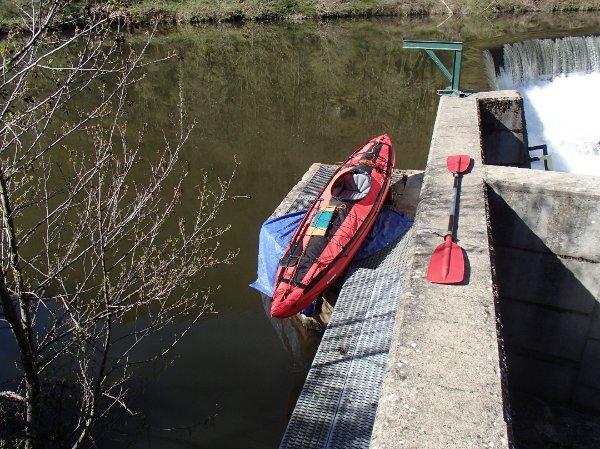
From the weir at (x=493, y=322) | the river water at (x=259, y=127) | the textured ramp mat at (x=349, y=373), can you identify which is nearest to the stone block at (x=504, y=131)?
the weir at (x=493, y=322)

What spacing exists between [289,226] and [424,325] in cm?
481

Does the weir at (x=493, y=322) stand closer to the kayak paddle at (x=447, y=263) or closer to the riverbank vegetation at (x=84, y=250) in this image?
the kayak paddle at (x=447, y=263)

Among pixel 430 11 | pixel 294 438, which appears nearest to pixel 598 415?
pixel 294 438

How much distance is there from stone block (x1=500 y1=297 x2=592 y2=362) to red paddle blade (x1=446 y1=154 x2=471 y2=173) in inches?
60.6

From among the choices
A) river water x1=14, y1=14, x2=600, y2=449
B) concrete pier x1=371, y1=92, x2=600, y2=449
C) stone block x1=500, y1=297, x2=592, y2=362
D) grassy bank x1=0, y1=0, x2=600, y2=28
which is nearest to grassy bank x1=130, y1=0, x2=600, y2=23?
grassy bank x1=0, y1=0, x2=600, y2=28

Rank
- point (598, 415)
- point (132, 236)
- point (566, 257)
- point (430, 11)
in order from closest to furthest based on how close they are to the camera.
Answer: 1. point (566, 257)
2. point (598, 415)
3. point (132, 236)
4. point (430, 11)

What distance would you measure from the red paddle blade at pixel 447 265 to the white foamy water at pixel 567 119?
6959mm

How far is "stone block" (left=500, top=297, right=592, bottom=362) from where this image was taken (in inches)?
220

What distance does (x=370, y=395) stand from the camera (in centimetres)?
549

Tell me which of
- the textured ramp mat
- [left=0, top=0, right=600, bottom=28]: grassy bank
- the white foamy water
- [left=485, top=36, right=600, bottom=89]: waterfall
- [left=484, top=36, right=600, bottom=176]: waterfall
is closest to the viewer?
the textured ramp mat

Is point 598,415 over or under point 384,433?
under

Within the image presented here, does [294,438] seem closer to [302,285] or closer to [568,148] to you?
[302,285]

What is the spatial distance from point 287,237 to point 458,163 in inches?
124

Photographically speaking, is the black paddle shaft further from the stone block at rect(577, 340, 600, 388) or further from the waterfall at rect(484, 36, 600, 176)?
the waterfall at rect(484, 36, 600, 176)
